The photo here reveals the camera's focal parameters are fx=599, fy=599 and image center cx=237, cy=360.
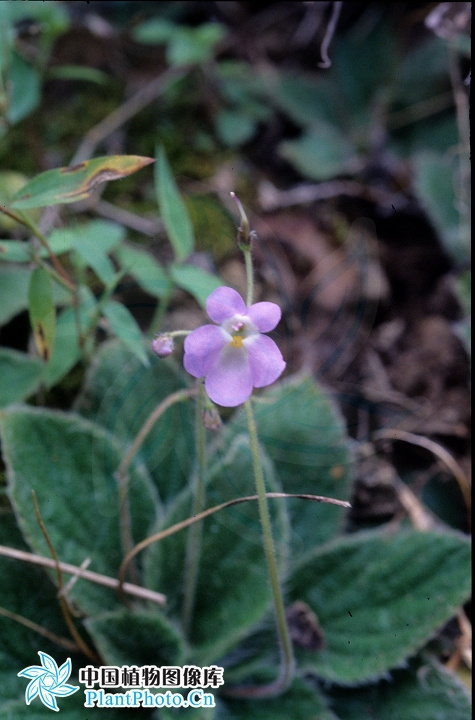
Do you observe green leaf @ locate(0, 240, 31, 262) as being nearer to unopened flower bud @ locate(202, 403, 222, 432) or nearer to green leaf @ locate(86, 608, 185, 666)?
unopened flower bud @ locate(202, 403, 222, 432)

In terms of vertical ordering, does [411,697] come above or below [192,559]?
below

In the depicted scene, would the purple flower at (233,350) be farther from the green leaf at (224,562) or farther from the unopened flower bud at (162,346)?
the green leaf at (224,562)

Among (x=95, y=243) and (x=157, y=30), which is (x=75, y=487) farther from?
(x=157, y=30)

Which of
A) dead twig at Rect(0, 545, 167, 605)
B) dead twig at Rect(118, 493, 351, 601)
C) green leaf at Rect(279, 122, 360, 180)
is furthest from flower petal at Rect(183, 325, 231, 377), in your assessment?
green leaf at Rect(279, 122, 360, 180)

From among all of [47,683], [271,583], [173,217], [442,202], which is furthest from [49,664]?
[442,202]

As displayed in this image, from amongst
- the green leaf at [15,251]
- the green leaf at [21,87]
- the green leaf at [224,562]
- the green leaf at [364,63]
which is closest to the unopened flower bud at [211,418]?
the green leaf at [224,562]

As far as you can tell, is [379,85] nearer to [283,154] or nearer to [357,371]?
[283,154]

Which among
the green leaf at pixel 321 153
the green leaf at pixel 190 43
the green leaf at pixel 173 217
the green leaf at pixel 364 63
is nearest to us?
the green leaf at pixel 173 217
